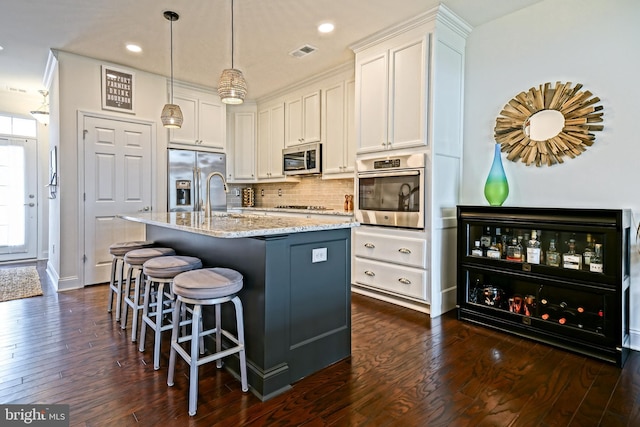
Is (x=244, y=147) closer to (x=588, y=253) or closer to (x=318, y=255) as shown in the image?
(x=318, y=255)

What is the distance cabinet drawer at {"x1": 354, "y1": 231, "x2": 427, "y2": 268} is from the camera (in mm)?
3213

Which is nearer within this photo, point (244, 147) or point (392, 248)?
point (392, 248)

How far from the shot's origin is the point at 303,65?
4.44 metres

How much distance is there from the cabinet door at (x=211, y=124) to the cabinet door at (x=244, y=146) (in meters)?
0.40

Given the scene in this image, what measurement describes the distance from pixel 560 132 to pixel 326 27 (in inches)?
93.1

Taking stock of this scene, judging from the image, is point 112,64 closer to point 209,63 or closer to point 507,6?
point 209,63

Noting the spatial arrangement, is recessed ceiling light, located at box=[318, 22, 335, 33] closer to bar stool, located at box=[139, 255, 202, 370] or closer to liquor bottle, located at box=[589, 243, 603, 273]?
bar stool, located at box=[139, 255, 202, 370]

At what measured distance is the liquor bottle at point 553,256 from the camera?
259 cm

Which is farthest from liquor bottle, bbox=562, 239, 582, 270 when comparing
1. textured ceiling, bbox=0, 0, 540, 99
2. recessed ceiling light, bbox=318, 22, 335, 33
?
recessed ceiling light, bbox=318, 22, 335, 33

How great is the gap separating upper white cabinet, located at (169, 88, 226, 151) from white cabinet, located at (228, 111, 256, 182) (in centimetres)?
39

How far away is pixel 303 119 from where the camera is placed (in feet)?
16.5

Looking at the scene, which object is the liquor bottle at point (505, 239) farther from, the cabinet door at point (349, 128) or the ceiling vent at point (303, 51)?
→ the ceiling vent at point (303, 51)

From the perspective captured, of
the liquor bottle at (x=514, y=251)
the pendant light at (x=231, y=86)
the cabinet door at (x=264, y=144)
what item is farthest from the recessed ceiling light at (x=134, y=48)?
the liquor bottle at (x=514, y=251)

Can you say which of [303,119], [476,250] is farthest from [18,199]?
[476,250]
